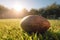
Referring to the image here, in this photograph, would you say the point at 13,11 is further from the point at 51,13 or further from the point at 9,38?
the point at 9,38

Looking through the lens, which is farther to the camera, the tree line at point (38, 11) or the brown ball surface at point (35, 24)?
the tree line at point (38, 11)

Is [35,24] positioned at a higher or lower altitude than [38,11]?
higher

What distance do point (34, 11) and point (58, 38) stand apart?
153ft

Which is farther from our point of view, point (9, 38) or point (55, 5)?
point (55, 5)

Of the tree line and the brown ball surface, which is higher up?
the brown ball surface

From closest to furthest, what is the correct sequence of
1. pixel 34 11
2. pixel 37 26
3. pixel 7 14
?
1. pixel 37 26
2. pixel 7 14
3. pixel 34 11

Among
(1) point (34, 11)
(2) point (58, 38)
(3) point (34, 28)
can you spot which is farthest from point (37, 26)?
(1) point (34, 11)

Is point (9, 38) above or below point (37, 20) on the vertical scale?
below

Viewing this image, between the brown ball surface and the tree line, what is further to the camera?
the tree line

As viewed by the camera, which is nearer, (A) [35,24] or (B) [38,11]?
(A) [35,24]

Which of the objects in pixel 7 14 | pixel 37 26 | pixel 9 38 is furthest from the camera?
pixel 7 14

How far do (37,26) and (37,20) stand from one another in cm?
25

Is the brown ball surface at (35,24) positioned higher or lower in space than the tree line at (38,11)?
higher

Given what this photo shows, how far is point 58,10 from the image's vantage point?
48.4m
